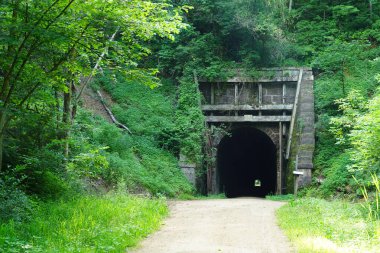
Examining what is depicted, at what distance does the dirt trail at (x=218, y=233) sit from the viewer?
21.7ft

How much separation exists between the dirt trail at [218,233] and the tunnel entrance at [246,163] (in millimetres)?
9433

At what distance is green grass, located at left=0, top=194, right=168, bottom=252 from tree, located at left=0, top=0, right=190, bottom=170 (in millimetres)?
1722

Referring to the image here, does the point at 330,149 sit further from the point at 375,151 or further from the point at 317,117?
the point at 375,151

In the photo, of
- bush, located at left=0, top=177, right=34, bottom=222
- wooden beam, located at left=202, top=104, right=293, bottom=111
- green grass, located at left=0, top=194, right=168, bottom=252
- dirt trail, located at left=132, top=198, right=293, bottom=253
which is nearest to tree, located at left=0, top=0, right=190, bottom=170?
bush, located at left=0, top=177, right=34, bottom=222

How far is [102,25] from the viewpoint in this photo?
7262 mm

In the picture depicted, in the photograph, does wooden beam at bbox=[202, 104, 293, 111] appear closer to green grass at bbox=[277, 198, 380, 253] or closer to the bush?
green grass at bbox=[277, 198, 380, 253]

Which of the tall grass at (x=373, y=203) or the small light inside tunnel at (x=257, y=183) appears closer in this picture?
the tall grass at (x=373, y=203)

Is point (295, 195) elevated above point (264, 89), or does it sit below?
below

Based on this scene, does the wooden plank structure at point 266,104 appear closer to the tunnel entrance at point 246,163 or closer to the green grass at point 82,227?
the tunnel entrance at point 246,163

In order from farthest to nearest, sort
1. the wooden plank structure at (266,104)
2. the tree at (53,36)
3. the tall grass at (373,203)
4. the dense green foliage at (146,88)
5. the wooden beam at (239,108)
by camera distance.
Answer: the wooden beam at (239,108)
the wooden plank structure at (266,104)
the dense green foliage at (146,88)
the tree at (53,36)
the tall grass at (373,203)

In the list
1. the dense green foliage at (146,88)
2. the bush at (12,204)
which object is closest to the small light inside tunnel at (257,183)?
the dense green foliage at (146,88)

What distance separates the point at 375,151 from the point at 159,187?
294 inches

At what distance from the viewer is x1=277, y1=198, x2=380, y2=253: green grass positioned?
597 centimetres

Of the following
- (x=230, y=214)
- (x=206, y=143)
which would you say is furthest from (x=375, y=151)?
(x=206, y=143)
